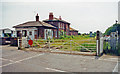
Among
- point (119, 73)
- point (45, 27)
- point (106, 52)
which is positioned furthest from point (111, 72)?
point (45, 27)

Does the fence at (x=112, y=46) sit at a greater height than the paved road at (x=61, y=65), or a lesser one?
greater

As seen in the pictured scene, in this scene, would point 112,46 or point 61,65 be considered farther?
point 112,46

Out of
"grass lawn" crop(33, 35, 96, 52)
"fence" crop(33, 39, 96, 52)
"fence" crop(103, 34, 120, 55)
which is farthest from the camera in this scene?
"fence" crop(33, 39, 96, 52)

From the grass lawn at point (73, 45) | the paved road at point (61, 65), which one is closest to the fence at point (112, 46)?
the grass lawn at point (73, 45)

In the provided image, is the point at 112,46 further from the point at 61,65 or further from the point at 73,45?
the point at 73,45

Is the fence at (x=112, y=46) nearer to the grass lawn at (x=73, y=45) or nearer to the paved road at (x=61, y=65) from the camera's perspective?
the grass lawn at (x=73, y=45)

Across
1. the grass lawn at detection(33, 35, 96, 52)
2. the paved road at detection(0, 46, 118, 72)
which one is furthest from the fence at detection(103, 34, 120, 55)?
the paved road at detection(0, 46, 118, 72)

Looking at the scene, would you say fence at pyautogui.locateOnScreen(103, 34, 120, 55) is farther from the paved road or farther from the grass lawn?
the paved road

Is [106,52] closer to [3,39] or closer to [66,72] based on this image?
[66,72]

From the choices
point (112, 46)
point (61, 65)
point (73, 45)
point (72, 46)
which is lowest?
point (61, 65)

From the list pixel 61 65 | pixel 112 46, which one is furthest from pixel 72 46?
pixel 61 65

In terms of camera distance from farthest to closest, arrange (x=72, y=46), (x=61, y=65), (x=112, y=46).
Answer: (x=72, y=46)
(x=112, y=46)
(x=61, y=65)

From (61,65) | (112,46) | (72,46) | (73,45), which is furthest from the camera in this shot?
(73,45)

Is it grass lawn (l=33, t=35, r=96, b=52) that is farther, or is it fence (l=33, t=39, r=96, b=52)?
fence (l=33, t=39, r=96, b=52)
